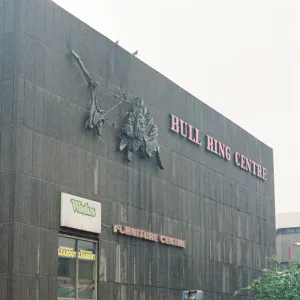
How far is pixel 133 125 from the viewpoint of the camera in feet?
112

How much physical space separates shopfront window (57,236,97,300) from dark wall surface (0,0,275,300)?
0.46 m

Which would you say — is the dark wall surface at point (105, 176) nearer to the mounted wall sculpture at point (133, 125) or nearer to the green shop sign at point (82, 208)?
the mounted wall sculpture at point (133, 125)

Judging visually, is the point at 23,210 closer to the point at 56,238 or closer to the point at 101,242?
the point at 56,238

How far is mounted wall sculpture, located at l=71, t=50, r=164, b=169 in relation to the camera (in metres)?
31.5

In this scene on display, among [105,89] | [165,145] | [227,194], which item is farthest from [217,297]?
[105,89]

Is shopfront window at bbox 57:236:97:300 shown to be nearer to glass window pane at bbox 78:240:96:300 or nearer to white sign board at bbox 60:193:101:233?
glass window pane at bbox 78:240:96:300

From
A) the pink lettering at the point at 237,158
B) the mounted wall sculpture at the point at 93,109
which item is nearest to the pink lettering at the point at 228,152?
the pink lettering at the point at 237,158

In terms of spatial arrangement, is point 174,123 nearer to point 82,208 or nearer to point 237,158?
point 237,158

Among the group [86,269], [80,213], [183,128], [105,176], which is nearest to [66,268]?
[86,269]

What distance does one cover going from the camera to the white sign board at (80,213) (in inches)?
1138

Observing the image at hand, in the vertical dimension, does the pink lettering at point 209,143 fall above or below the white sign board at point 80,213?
above

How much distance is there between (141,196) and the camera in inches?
1366

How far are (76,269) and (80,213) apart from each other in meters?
2.22

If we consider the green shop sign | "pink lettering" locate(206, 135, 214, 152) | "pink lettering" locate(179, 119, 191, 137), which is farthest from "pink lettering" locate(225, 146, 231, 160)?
the green shop sign
